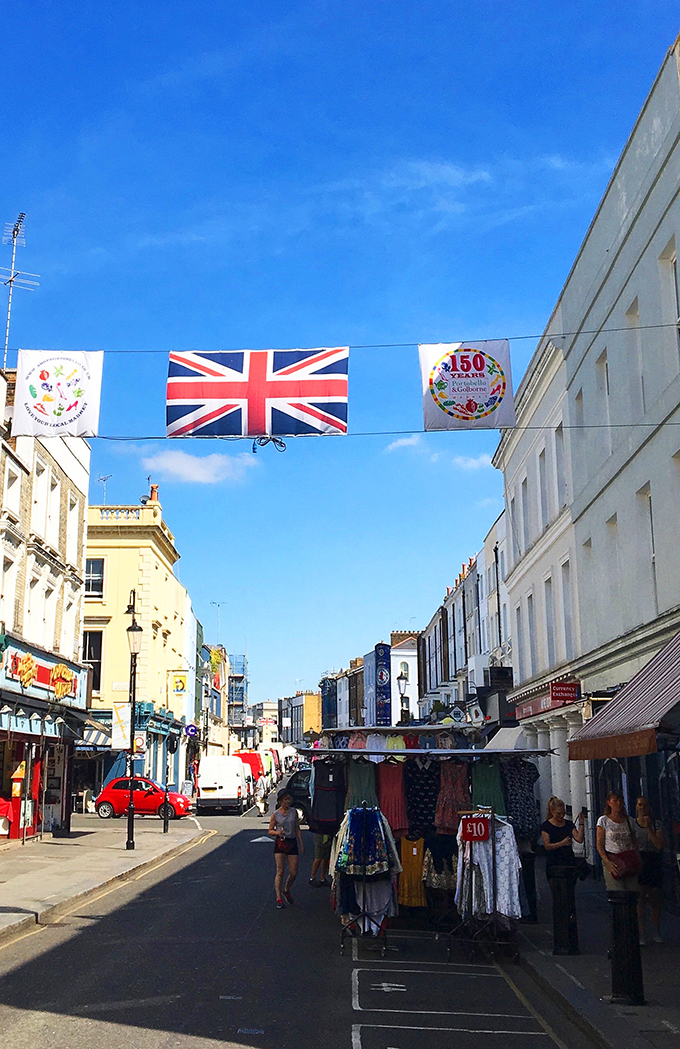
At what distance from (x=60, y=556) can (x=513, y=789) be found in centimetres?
2016

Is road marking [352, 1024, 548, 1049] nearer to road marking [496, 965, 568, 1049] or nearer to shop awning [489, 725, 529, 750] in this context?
road marking [496, 965, 568, 1049]

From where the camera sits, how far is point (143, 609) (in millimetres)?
48062

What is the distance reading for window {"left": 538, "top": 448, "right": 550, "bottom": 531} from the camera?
25.7 metres

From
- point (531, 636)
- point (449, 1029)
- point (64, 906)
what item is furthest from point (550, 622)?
point (449, 1029)

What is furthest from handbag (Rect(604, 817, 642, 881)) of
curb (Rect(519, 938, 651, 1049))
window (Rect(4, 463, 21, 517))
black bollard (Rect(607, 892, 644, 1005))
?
window (Rect(4, 463, 21, 517))

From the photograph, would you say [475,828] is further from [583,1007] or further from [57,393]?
[57,393]

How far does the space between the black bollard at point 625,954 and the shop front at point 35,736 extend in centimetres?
1764

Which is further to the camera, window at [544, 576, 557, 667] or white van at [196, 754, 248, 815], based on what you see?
white van at [196, 754, 248, 815]

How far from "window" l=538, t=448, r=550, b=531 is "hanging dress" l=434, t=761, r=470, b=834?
43.7 feet

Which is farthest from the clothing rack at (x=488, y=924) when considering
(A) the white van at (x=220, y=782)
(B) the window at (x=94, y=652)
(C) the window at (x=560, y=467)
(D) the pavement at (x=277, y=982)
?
(B) the window at (x=94, y=652)

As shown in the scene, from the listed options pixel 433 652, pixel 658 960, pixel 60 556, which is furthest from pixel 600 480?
pixel 433 652

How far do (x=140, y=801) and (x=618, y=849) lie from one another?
3100cm

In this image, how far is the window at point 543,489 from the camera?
25688 mm

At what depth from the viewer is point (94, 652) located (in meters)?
47.8
